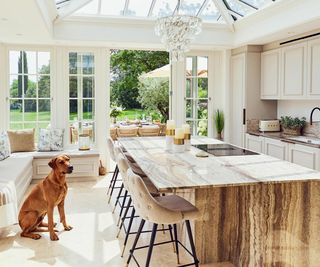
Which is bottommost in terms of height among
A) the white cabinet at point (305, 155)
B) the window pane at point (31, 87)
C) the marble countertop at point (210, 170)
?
the white cabinet at point (305, 155)

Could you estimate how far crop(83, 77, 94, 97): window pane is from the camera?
22.2 ft

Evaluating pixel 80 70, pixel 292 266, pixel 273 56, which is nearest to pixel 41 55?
pixel 80 70

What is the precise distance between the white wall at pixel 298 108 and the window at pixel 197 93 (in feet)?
4.81

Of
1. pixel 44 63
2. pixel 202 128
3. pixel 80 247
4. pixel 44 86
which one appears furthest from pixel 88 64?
pixel 80 247

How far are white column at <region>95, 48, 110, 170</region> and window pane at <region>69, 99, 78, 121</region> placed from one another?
0.37m

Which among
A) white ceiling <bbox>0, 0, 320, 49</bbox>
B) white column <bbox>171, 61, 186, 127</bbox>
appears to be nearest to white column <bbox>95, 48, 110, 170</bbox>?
white ceiling <bbox>0, 0, 320, 49</bbox>

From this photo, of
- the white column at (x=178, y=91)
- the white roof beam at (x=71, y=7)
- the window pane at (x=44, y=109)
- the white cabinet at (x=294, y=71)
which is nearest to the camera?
the white cabinet at (x=294, y=71)

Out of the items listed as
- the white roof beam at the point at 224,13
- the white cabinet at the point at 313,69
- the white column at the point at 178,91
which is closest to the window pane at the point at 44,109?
the white column at the point at 178,91

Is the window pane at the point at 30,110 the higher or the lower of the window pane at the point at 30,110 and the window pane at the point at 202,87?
the lower

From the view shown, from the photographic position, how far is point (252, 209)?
292 centimetres

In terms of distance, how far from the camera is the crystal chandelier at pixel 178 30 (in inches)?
171

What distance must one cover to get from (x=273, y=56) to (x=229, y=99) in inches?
49.8

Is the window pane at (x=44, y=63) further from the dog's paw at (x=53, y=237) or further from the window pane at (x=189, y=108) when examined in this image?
the dog's paw at (x=53, y=237)

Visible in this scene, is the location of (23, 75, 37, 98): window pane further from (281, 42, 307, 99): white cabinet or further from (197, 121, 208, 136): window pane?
(281, 42, 307, 99): white cabinet
